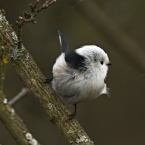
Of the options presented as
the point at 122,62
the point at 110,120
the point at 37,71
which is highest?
the point at 37,71

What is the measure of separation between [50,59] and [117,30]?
3.29 ft

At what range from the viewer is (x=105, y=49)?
467 cm

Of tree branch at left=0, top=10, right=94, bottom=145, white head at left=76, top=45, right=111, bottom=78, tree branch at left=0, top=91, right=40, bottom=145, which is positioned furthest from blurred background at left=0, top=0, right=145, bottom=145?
tree branch at left=0, top=91, right=40, bottom=145

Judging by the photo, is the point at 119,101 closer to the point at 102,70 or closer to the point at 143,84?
the point at 143,84

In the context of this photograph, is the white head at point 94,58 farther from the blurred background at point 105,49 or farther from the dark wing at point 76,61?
the blurred background at point 105,49

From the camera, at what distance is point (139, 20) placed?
4605mm

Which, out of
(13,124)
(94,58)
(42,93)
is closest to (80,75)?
(94,58)

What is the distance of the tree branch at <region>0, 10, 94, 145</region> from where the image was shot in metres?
2.52

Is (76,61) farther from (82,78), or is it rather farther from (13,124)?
(13,124)

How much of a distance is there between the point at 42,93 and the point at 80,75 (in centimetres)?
44

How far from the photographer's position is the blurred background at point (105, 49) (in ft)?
13.1

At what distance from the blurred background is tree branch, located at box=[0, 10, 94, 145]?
1.46m

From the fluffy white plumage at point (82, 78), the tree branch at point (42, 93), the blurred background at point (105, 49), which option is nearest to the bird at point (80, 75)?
the fluffy white plumage at point (82, 78)

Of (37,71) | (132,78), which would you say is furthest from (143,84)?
(37,71)
